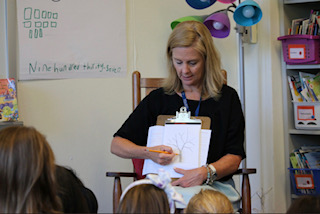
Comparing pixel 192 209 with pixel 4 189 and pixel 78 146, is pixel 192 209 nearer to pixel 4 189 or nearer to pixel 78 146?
pixel 4 189

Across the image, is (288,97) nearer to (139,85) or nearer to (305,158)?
(305,158)

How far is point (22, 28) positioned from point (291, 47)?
1534mm

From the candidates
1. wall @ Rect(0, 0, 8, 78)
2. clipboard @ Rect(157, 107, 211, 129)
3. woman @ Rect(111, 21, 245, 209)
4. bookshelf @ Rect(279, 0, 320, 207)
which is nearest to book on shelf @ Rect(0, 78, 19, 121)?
wall @ Rect(0, 0, 8, 78)

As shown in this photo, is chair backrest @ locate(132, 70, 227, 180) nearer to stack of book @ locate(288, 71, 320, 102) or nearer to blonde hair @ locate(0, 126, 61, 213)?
stack of book @ locate(288, 71, 320, 102)

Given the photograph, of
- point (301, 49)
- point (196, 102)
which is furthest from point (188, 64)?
point (301, 49)

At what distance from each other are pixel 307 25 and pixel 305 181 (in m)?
0.93

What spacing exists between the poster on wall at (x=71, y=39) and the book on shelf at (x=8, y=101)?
0.68 ft

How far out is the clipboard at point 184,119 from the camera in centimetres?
210

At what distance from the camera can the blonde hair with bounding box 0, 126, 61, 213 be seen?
1.17 m

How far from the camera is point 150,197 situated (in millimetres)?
1258

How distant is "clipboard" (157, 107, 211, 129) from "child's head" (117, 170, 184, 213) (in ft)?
2.56

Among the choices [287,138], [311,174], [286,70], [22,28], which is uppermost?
[22,28]

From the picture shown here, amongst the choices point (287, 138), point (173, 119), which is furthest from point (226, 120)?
point (287, 138)

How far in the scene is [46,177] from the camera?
1.21m
